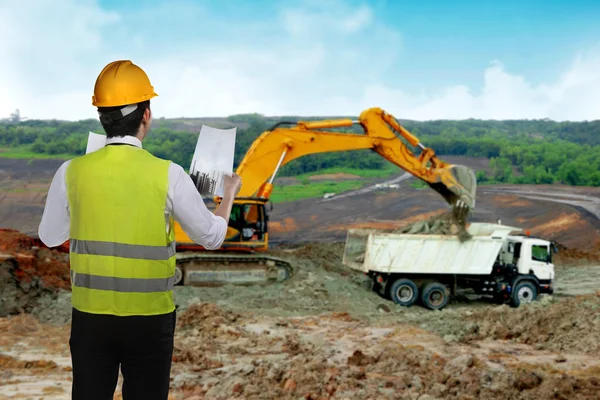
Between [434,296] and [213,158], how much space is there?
12.5 m

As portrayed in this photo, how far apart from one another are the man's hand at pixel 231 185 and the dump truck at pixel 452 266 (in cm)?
1172

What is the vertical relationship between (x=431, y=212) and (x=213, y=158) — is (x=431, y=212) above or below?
below

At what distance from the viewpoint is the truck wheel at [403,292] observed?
1454 cm

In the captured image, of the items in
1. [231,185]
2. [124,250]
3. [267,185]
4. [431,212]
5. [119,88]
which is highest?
[119,88]

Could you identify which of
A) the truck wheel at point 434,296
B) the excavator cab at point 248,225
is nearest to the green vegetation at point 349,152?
the excavator cab at point 248,225

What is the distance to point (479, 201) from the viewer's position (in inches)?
1294

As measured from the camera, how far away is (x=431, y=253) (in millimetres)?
14477

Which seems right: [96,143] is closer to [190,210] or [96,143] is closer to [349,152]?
[190,210]

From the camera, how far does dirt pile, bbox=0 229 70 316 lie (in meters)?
12.1

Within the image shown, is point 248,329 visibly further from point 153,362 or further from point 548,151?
point 548,151

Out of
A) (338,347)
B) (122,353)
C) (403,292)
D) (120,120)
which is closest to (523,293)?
(403,292)

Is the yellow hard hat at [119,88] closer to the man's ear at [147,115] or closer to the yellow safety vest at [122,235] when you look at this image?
the man's ear at [147,115]

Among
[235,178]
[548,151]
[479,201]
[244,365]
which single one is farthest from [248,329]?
[548,151]

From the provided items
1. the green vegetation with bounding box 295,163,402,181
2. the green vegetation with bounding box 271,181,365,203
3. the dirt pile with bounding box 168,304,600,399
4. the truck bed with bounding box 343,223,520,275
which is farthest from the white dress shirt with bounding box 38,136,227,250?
the green vegetation with bounding box 295,163,402,181
